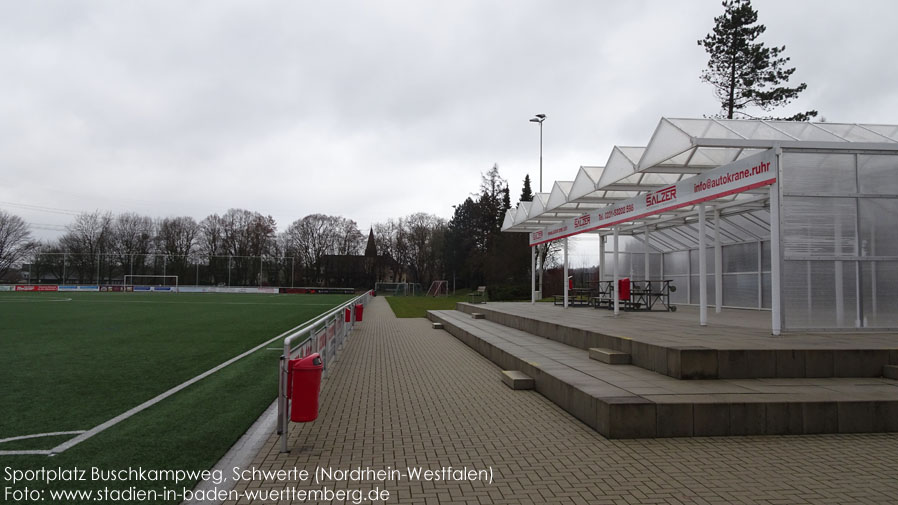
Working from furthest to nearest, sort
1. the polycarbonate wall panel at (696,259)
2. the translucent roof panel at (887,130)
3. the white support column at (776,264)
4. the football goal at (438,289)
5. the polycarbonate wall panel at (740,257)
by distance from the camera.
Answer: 1. the football goal at (438,289)
2. the polycarbonate wall panel at (696,259)
3. the polycarbonate wall panel at (740,257)
4. the translucent roof panel at (887,130)
5. the white support column at (776,264)

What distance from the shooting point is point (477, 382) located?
29.6ft

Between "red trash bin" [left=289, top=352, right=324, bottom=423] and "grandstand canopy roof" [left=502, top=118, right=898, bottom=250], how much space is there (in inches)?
310

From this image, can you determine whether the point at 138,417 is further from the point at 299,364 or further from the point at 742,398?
the point at 742,398

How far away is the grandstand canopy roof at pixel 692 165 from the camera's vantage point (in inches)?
381

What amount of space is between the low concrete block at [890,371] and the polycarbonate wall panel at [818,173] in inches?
133

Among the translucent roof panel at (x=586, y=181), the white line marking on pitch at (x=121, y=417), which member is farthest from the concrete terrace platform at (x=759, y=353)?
the translucent roof panel at (x=586, y=181)

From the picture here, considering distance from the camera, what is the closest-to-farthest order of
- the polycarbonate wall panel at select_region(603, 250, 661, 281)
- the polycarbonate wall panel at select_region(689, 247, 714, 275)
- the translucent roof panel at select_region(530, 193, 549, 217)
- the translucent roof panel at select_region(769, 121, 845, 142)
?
the translucent roof panel at select_region(769, 121, 845, 142)
the polycarbonate wall panel at select_region(689, 247, 714, 275)
the translucent roof panel at select_region(530, 193, 549, 217)
the polycarbonate wall panel at select_region(603, 250, 661, 281)

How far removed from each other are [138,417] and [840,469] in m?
7.19

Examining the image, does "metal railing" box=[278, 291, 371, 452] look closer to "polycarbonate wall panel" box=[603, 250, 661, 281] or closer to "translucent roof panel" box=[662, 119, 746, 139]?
"translucent roof panel" box=[662, 119, 746, 139]

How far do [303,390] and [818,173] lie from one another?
928 centimetres

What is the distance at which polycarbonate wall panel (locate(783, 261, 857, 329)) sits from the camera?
897cm

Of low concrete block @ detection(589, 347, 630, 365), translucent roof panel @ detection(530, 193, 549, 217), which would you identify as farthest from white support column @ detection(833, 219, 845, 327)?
translucent roof panel @ detection(530, 193, 549, 217)

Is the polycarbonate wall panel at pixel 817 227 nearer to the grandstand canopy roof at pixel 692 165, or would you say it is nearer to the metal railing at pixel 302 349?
the grandstand canopy roof at pixel 692 165

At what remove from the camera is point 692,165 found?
12109 mm
